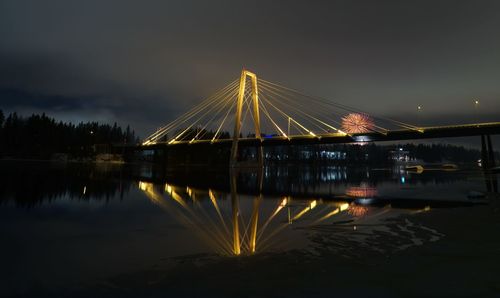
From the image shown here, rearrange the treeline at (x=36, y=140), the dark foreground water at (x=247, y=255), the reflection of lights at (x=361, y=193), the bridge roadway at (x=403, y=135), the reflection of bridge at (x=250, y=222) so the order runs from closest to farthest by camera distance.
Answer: the dark foreground water at (x=247, y=255), the reflection of bridge at (x=250, y=222), the reflection of lights at (x=361, y=193), the bridge roadway at (x=403, y=135), the treeline at (x=36, y=140)

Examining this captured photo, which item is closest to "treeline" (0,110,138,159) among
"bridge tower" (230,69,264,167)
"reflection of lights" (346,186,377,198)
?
"bridge tower" (230,69,264,167)

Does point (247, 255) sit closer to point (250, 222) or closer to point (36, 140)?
point (250, 222)

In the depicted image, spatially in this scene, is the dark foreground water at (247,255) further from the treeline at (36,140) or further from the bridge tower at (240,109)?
the treeline at (36,140)

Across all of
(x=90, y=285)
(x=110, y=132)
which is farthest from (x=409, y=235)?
(x=110, y=132)

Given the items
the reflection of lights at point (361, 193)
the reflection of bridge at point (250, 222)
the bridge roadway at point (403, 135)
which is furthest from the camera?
the bridge roadway at point (403, 135)

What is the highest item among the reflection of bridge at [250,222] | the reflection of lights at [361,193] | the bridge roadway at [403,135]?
the bridge roadway at [403,135]

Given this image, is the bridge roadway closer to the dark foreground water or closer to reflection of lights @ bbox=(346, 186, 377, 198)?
reflection of lights @ bbox=(346, 186, 377, 198)

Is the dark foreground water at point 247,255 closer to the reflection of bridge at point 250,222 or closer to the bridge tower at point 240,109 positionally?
the reflection of bridge at point 250,222

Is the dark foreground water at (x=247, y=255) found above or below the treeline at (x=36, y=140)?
below

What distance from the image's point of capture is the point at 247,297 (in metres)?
4.47

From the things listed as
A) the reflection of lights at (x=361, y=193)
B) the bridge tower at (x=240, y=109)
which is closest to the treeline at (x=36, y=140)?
the bridge tower at (x=240, y=109)

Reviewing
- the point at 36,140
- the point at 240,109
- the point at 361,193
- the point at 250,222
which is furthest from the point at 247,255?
the point at 36,140

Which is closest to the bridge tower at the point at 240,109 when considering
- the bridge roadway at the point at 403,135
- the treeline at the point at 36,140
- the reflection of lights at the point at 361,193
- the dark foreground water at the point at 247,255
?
the bridge roadway at the point at 403,135

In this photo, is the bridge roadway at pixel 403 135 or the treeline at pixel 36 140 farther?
the treeline at pixel 36 140
